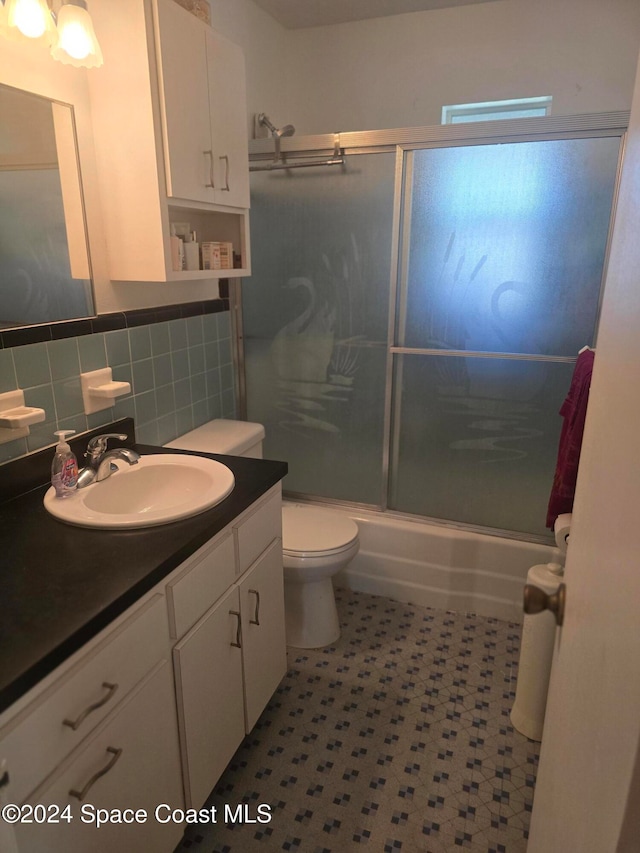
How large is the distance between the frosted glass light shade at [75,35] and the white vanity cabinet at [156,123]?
19 cm

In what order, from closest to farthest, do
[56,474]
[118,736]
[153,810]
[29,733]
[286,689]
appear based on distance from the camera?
[29,733] < [118,736] < [153,810] < [56,474] < [286,689]

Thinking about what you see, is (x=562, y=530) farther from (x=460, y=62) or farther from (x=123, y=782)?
(x=460, y=62)

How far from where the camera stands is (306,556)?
6.63 ft

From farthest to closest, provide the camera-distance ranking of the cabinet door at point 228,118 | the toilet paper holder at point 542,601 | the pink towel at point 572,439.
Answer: the cabinet door at point 228,118 → the pink towel at point 572,439 → the toilet paper holder at point 542,601

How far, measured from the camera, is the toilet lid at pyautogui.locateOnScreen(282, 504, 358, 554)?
206 cm

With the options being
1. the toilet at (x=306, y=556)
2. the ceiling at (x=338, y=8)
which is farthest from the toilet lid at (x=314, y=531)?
the ceiling at (x=338, y=8)

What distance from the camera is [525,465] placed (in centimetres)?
235

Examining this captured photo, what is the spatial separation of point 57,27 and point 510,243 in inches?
62.5

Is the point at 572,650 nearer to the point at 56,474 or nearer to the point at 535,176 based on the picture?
the point at 56,474

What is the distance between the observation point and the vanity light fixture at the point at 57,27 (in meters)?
1.25

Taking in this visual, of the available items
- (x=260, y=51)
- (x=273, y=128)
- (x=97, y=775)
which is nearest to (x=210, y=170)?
(x=273, y=128)

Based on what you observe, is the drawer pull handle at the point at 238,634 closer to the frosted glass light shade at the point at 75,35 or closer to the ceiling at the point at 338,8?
the frosted glass light shade at the point at 75,35

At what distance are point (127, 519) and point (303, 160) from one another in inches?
68.8

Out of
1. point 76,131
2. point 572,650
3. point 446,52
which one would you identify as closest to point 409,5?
point 446,52
